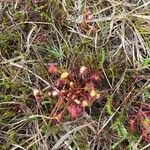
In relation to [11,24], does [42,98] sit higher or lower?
lower

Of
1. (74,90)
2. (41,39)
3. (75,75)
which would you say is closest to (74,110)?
(74,90)

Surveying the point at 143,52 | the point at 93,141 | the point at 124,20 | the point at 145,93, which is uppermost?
the point at 124,20

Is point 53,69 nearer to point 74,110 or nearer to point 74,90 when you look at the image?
point 74,90

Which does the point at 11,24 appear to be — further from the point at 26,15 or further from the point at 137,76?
the point at 137,76

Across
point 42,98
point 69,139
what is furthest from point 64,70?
point 69,139

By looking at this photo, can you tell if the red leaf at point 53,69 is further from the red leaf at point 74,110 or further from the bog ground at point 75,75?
the red leaf at point 74,110

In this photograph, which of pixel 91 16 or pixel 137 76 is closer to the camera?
pixel 137 76

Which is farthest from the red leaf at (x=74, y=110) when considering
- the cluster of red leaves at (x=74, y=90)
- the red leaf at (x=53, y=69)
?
the red leaf at (x=53, y=69)

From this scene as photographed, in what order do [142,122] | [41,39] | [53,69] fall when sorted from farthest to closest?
1. [41,39]
2. [53,69]
3. [142,122]
